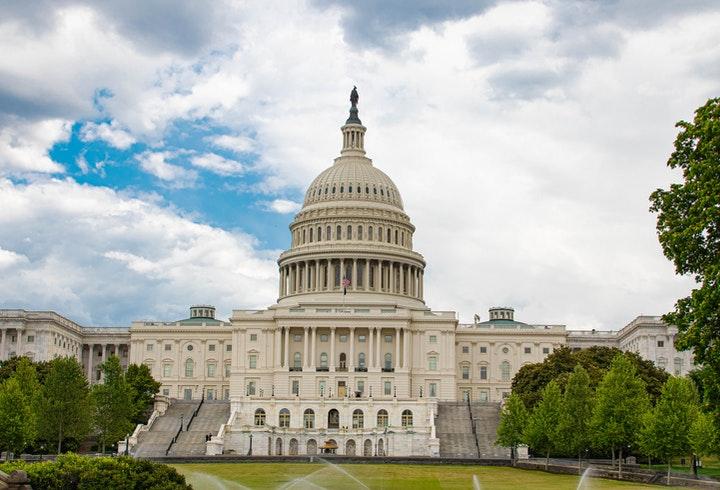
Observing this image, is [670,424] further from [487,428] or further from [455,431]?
[455,431]

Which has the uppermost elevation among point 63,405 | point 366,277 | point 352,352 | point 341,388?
point 366,277

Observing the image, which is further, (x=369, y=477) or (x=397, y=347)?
(x=397, y=347)

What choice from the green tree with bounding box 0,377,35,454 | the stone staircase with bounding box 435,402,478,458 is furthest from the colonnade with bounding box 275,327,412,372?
the green tree with bounding box 0,377,35,454

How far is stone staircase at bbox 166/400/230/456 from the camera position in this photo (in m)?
119

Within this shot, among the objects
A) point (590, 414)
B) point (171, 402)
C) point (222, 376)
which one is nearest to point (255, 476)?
point (590, 414)

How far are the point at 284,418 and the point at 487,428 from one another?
24979 millimetres

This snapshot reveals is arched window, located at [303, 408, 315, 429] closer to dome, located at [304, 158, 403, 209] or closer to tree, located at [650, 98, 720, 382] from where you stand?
dome, located at [304, 158, 403, 209]

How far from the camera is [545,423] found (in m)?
97.8

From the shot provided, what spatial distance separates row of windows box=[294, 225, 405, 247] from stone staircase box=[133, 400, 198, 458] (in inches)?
1830

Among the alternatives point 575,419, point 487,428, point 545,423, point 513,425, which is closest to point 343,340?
point 487,428

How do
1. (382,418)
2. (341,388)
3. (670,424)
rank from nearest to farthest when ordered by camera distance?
(670,424) → (382,418) → (341,388)

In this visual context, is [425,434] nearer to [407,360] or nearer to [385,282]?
[407,360]

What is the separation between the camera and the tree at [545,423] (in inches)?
3839

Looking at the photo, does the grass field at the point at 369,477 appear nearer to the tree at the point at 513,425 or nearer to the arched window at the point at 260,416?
the tree at the point at 513,425
